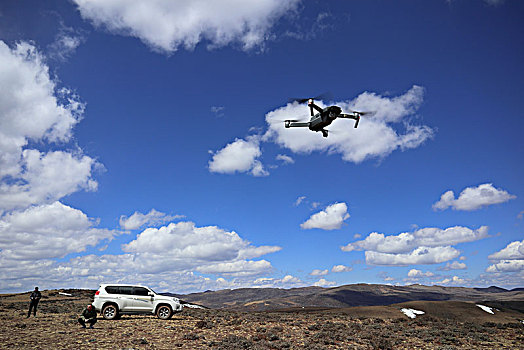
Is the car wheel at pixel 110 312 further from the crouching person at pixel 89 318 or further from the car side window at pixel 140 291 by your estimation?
the crouching person at pixel 89 318

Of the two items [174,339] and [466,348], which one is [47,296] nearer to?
[174,339]

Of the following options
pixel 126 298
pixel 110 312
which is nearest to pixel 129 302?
pixel 126 298

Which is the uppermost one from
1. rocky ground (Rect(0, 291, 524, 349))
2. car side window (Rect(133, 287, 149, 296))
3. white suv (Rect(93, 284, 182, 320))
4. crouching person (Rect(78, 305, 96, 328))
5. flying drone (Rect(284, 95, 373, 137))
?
flying drone (Rect(284, 95, 373, 137))

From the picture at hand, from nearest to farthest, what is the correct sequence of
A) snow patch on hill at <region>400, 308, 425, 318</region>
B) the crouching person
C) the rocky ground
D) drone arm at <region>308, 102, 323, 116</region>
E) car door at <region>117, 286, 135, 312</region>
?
the rocky ground
the crouching person
car door at <region>117, 286, 135, 312</region>
drone arm at <region>308, 102, 323, 116</region>
snow patch on hill at <region>400, 308, 425, 318</region>

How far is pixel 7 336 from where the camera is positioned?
17484 millimetres

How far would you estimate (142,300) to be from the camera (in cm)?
2309

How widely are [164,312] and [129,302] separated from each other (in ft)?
7.94

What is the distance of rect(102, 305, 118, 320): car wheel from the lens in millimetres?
22531

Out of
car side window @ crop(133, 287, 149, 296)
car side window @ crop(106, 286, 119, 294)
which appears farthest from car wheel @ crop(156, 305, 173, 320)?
car side window @ crop(106, 286, 119, 294)

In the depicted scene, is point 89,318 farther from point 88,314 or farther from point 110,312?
point 110,312

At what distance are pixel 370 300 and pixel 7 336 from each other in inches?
7869

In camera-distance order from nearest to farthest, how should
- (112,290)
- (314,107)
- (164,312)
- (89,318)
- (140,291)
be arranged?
(89,318), (112,290), (140,291), (164,312), (314,107)

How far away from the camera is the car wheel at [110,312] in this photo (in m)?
22.5

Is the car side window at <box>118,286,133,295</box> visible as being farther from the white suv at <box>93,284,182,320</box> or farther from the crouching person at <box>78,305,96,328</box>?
the crouching person at <box>78,305,96,328</box>
